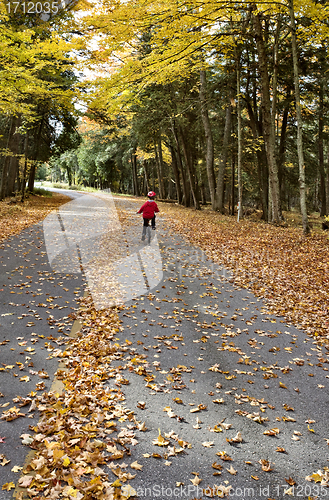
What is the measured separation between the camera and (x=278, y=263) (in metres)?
10.7

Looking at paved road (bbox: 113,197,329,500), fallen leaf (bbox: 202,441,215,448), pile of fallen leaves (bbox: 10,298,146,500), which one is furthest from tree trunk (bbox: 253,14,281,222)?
fallen leaf (bbox: 202,441,215,448)

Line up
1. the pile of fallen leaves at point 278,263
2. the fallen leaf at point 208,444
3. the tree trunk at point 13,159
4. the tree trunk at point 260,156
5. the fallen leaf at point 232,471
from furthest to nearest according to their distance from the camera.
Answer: the tree trunk at point 13,159 → the tree trunk at point 260,156 → the pile of fallen leaves at point 278,263 → the fallen leaf at point 208,444 → the fallen leaf at point 232,471

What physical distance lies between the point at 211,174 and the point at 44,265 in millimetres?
14915

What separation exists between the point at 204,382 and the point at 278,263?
6734 millimetres

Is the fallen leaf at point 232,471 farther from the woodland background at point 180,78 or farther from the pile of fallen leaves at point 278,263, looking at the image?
the woodland background at point 180,78

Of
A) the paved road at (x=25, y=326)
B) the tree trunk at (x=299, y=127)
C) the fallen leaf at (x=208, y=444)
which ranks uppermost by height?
the tree trunk at (x=299, y=127)

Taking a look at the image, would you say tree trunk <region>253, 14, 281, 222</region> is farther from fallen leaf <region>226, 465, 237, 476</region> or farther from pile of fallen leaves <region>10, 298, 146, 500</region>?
fallen leaf <region>226, 465, 237, 476</region>

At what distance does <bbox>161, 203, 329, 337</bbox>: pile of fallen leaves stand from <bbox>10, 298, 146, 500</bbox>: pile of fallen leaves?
13.7 feet

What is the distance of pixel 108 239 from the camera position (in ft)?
45.5

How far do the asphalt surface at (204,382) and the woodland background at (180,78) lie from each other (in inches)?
269

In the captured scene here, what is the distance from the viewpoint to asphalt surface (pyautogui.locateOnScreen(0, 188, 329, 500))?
3326 millimetres

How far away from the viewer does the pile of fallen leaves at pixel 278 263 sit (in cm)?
770

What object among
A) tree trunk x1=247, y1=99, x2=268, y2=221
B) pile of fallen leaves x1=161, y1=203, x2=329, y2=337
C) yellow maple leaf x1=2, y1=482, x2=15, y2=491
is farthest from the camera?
tree trunk x1=247, y1=99, x2=268, y2=221

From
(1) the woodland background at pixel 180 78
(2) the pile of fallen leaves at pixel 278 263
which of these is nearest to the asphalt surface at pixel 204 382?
(2) the pile of fallen leaves at pixel 278 263
